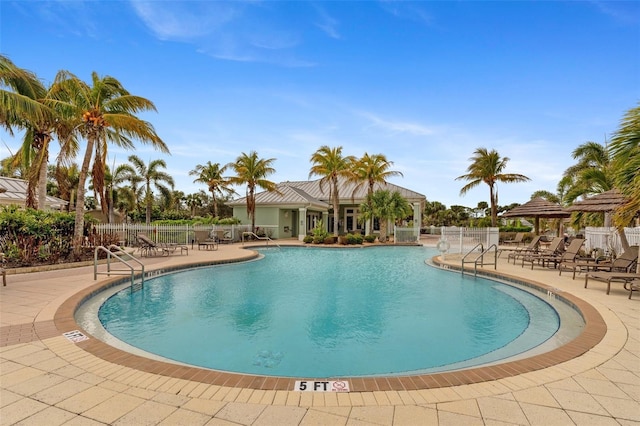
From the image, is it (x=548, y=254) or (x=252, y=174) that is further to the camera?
(x=252, y=174)

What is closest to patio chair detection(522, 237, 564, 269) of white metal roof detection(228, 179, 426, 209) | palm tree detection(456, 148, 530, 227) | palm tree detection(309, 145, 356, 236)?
palm tree detection(456, 148, 530, 227)

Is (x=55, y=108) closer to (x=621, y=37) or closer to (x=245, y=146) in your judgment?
(x=245, y=146)

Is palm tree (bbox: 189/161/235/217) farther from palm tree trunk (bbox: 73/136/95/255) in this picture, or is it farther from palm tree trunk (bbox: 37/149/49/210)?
palm tree trunk (bbox: 73/136/95/255)

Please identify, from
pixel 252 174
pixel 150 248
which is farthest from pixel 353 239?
pixel 150 248

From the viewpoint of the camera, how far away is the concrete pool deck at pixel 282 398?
103 inches

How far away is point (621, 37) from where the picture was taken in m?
10.5

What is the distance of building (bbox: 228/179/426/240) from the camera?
27.7m

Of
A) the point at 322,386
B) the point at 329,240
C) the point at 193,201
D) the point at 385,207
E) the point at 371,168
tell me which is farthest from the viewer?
the point at 193,201

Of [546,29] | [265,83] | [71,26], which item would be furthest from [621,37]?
[71,26]

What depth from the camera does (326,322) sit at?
6.33 meters

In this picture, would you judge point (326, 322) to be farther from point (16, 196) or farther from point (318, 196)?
point (318, 196)

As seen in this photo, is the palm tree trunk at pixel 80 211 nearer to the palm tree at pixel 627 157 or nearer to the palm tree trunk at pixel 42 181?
the palm tree trunk at pixel 42 181

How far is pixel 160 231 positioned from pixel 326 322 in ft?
52.4

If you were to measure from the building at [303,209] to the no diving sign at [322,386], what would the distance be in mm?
22674
